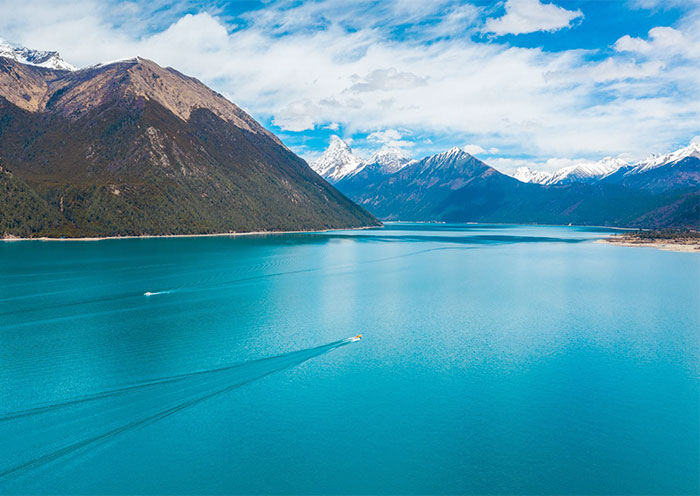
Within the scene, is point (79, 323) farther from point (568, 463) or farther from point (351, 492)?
point (568, 463)

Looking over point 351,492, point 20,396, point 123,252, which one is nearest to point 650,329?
point 351,492

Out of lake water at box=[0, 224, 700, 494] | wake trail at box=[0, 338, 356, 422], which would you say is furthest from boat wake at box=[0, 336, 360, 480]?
lake water at box=[0, 224, 700, 494]

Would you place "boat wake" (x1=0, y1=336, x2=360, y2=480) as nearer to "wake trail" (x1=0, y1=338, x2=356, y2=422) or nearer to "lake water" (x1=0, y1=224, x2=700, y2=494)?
"wake trail" (x1=0, y1=338, x2=356, y2=422)

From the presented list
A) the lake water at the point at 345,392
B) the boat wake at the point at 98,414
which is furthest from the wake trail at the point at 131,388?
the lake water at the point at 345,392

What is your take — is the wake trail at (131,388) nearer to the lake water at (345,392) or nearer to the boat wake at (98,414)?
the boat wake at (98,414)

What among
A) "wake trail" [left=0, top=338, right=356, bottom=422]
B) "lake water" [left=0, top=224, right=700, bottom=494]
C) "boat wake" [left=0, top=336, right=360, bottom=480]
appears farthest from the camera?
"wake trail" [left=0, top=338, right=356, bottom=422]
